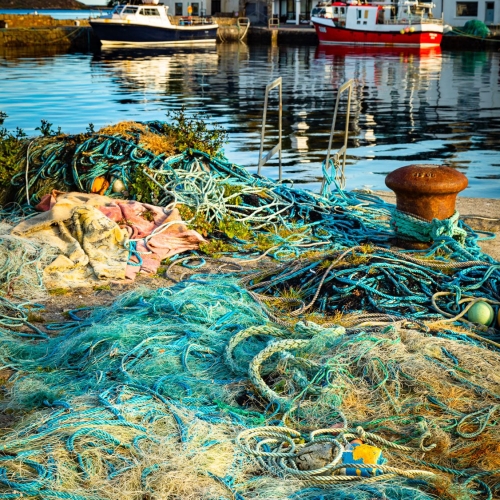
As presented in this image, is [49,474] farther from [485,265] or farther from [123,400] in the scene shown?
[485,265]

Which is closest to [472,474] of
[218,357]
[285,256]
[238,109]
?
[218,357]

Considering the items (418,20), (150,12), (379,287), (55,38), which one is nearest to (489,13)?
(418,20)

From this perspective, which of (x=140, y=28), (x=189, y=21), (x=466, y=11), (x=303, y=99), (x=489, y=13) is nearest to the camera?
(x=303, y=99)

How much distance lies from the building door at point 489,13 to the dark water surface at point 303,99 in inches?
238

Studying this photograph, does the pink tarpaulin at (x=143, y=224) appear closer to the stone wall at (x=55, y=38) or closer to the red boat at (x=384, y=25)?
the red boat at (x=384, y=25)

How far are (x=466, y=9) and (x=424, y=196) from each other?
166 feet

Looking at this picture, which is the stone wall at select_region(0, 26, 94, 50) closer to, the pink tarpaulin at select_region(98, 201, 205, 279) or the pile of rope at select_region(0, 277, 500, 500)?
the pink tarpaulin at select_region(98, 201, 205, 279)

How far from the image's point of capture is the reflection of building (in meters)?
51.3

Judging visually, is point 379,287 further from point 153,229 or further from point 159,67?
point 159,67

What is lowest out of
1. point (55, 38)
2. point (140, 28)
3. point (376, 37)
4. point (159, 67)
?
point (159, 67)

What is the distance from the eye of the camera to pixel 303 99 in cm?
2653

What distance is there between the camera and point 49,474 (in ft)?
10.0

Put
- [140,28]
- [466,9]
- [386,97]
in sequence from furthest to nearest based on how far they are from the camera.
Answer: [466,9]
[140,28]
[386,97]

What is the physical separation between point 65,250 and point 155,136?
224 cm
